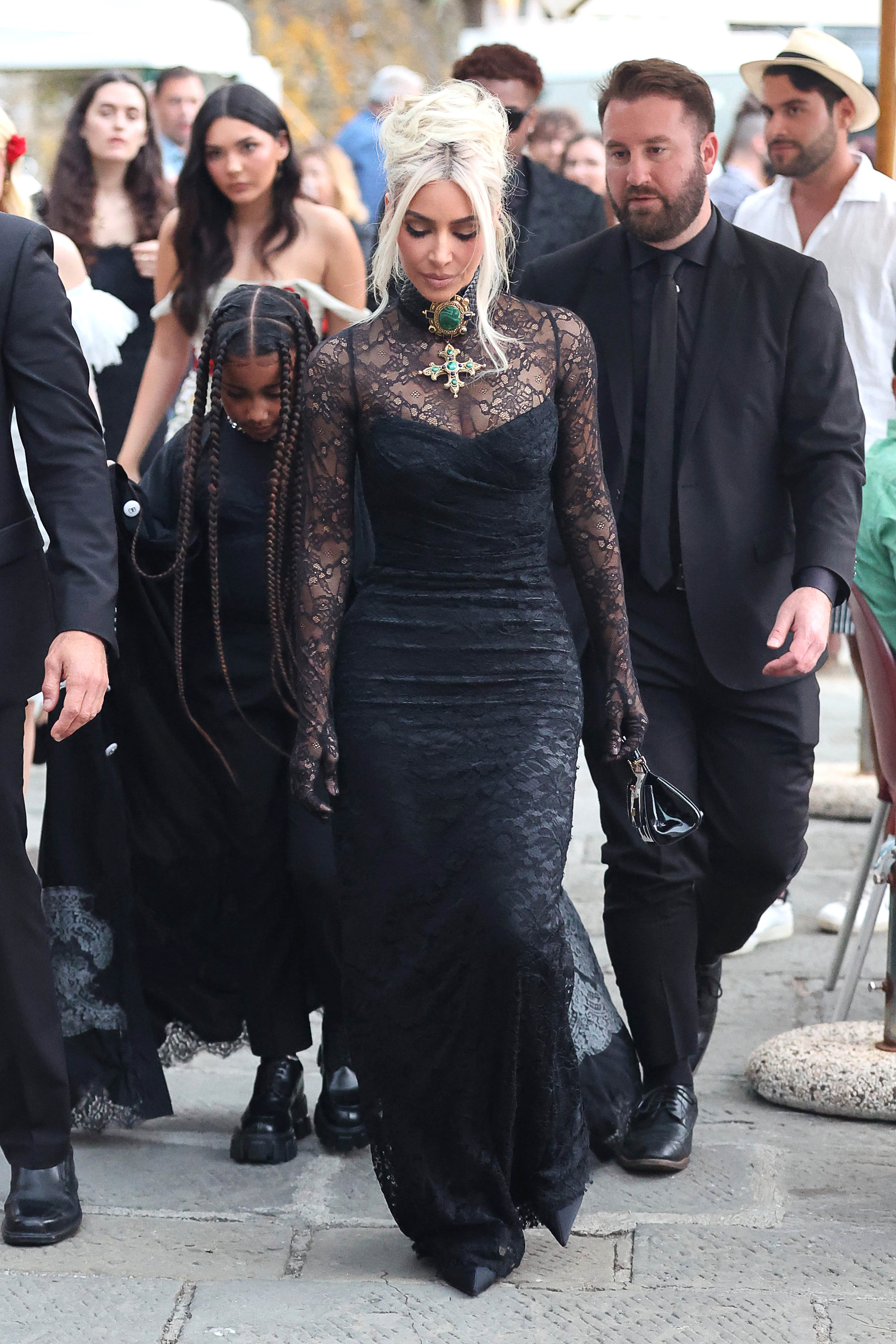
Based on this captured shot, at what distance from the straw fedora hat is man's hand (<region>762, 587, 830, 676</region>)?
7.93 feet

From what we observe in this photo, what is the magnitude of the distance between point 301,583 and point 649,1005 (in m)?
1.19

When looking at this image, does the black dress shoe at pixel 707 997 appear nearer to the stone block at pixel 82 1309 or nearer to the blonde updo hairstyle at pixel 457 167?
the stone block at pixel 82 1309

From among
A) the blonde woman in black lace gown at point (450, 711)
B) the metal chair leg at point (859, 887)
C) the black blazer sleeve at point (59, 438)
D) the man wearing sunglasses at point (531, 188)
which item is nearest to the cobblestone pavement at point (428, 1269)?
the blonde woman in black lace gown at point (450, 711)

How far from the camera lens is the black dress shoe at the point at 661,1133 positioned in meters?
3.53

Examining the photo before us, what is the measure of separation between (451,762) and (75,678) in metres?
0.62

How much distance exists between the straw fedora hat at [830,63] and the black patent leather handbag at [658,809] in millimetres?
2736

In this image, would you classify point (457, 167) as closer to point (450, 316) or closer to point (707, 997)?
point (450, 316)

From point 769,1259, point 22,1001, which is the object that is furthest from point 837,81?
point 22,1001

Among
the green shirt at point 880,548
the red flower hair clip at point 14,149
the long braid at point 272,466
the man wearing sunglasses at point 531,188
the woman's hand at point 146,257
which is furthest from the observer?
the woman's hand at point 146,257

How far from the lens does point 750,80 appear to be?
5.59 meters

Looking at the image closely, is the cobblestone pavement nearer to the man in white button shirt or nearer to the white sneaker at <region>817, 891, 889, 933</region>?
the white sneaker at <region>817, 891, 889, 933</region>

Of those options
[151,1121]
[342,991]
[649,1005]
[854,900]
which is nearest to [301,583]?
[342,991]

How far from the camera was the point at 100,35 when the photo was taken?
1027cm

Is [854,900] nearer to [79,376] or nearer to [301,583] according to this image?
[301,583]
